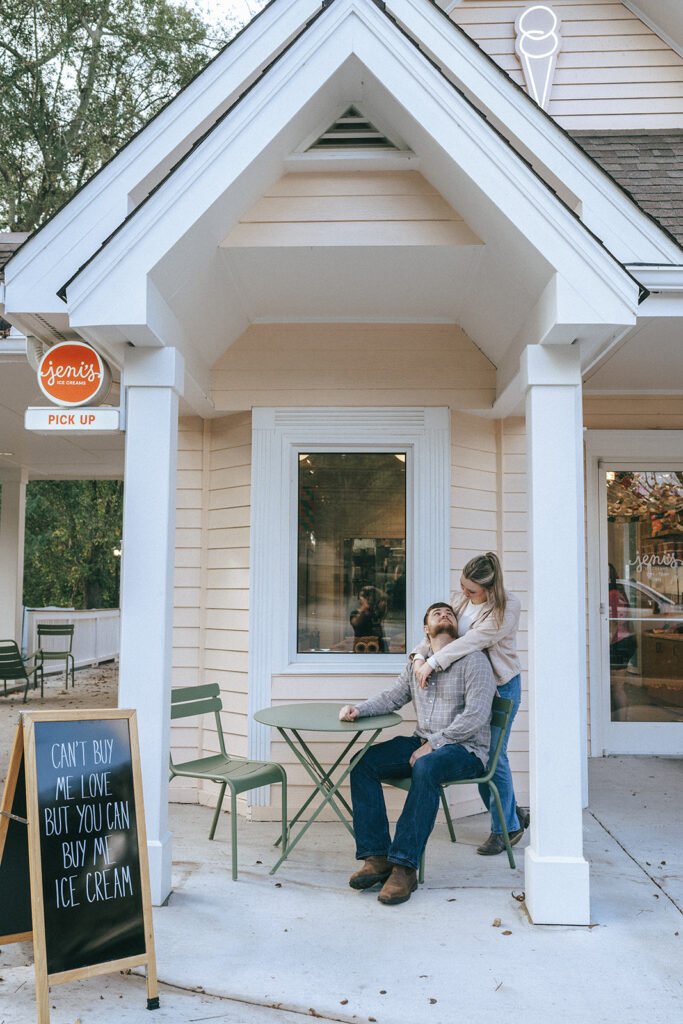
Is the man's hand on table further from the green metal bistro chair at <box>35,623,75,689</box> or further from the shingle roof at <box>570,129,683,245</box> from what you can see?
the green metal bistro chair at <box>35,623,75,689</box>

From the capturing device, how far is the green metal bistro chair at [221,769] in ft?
13.3

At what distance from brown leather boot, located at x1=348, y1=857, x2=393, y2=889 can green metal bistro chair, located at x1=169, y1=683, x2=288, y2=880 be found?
1.73 feet

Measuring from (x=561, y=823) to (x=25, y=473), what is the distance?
918cm

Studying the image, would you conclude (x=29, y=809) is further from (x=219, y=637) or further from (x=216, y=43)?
(x=216, y=43)

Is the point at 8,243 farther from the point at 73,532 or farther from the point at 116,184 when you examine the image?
the point at 73,532

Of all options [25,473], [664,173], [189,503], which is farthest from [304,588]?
[25,473]

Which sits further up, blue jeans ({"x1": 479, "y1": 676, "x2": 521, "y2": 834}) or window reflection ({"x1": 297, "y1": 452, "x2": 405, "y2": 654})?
window reflection ({"x1": 297, "y1": 452, "x2": 405, "y2": 654})

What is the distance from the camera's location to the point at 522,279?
3.87 m

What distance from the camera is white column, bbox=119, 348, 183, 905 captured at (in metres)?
3.66

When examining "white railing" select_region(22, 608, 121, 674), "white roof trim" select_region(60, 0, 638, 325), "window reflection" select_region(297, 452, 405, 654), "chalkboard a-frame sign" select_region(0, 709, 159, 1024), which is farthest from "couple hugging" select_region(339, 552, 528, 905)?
"white railing" select_region(22, 608, 121, 674)

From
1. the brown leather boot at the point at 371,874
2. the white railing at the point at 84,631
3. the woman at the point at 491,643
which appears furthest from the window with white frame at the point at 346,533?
the white railing at the point at 84,631

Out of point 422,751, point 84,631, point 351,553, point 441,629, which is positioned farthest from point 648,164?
point 84,631

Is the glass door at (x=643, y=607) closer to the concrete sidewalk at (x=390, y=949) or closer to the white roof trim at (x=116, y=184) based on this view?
the concrete sidewalk at (x=390, y=949)

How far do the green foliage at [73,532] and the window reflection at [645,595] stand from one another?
15522 mm
